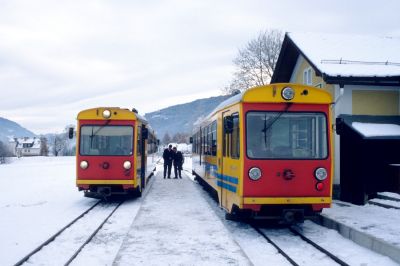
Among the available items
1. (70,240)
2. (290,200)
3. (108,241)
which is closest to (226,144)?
(290,200)

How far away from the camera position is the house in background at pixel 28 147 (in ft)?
453

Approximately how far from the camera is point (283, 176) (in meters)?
8.70

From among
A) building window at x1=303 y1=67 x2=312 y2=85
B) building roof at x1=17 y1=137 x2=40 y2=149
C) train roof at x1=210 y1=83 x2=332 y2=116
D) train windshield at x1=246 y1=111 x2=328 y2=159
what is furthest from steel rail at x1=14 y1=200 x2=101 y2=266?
building roof at x1=17 y1=137 x2=40 y2=149

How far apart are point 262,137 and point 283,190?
3.64 ft

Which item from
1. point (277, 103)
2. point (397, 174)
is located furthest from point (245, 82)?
point (277, 103)

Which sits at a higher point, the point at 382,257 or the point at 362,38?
the point at 362,38

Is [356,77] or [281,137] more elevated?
[356,77]

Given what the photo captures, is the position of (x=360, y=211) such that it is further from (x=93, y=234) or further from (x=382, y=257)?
(x=93, y=234)

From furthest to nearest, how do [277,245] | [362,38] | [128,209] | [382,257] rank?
[362,38]
[128,209]
[277,245]
[382,257]

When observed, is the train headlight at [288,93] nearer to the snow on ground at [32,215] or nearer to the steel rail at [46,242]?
the steel rail at [46,242]

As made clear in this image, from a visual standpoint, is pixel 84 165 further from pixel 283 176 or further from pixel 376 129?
pixel 376 129

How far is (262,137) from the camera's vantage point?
28.9 ft

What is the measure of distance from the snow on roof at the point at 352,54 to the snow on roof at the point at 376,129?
163cm

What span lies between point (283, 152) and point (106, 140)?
21.1 ft
